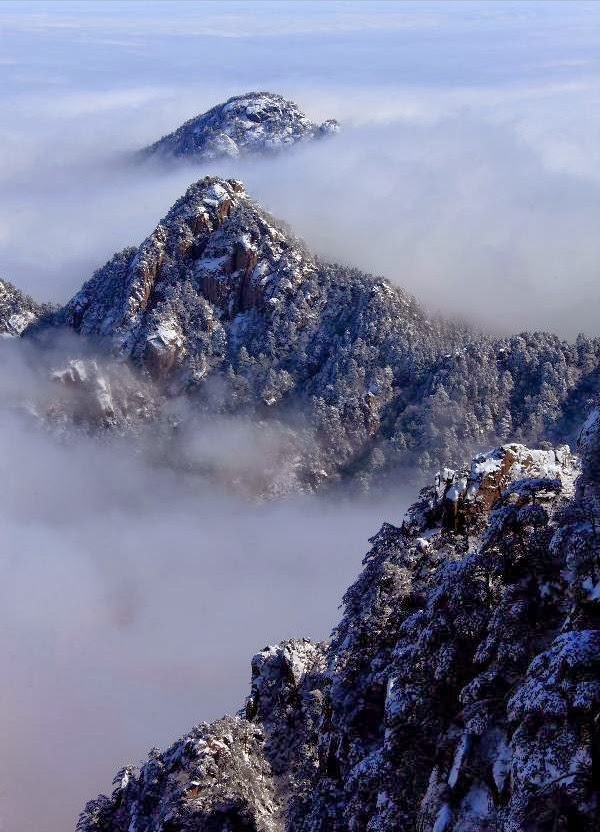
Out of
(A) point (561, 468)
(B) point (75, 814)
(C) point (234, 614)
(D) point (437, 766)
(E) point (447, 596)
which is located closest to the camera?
(D) point (437, 766)

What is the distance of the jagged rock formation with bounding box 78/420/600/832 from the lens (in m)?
34.7

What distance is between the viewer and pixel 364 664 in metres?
54.2

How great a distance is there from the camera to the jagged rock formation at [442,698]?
34.7m

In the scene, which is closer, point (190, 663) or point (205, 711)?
point (205, 711)

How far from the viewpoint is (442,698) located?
44.0 m

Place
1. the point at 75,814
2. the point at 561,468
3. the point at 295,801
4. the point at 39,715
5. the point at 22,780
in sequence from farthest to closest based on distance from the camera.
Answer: the point at 39,715, the point at 22,780, the point at 75,814, the point at 561,468, the point at 295,801

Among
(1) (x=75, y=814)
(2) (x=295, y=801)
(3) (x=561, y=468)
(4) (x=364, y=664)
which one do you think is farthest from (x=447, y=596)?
(1) (x=75, y=814)

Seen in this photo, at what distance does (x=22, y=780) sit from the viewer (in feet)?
484

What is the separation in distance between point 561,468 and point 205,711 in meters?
105

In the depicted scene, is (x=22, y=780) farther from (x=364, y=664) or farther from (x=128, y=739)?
(x=364, y=664)

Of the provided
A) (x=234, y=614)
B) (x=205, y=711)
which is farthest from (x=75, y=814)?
(x=234, y=614)

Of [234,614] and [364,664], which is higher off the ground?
[234,614]

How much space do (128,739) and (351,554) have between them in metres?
66.9

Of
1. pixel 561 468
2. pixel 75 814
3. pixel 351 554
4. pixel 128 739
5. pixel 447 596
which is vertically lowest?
pixel 75 814
